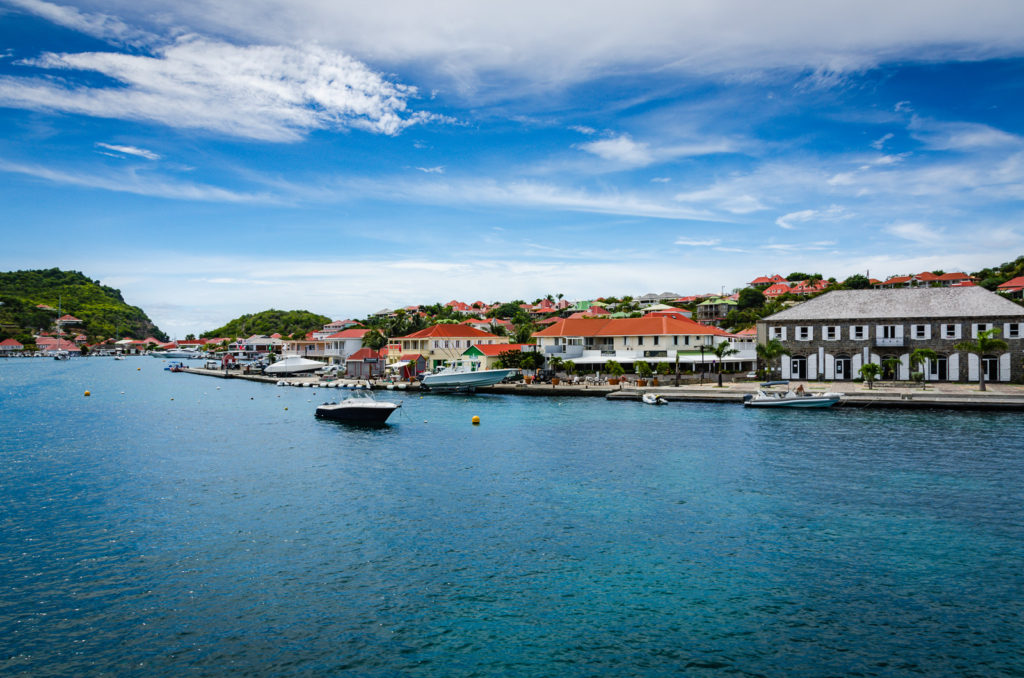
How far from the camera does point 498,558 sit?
655 inches

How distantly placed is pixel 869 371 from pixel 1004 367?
11.8 meters

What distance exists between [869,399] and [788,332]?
14002mm

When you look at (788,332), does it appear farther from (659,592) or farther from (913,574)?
(659,592)

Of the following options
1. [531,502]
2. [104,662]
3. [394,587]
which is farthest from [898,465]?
[104,662]

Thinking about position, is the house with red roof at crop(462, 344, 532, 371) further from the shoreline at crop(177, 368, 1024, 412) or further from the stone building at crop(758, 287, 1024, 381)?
the stone building at crop(758, 287, 1024, 381)

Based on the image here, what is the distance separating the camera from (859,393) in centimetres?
4850

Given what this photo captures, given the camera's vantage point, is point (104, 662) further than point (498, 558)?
No

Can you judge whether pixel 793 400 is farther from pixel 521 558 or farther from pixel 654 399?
pixel 521 558

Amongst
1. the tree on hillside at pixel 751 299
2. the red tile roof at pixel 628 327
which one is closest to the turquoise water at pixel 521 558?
the red tile roof at pixel 628 327

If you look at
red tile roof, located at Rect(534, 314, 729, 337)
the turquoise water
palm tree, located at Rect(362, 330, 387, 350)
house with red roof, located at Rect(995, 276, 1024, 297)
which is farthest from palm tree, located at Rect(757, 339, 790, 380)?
house with red roof, located at Rect(995, 276, 1024, 297)

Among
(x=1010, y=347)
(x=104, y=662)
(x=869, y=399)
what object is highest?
(x=1010, y=347)

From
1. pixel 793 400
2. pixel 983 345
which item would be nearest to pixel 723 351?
pixel 793 400

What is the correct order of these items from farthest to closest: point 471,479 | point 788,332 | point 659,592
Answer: point 788,332 < point 471,479 < point 659,592

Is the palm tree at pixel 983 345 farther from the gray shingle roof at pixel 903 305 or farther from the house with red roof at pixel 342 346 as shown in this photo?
the house with red roof at pixel 342 346
